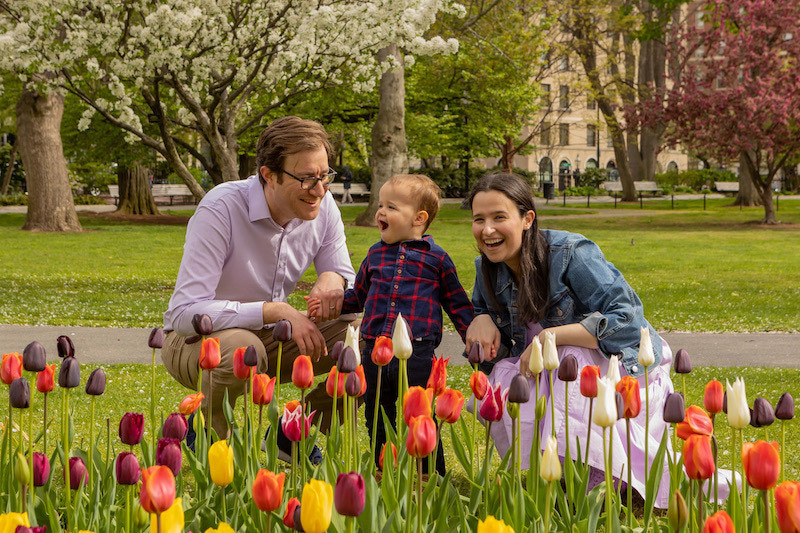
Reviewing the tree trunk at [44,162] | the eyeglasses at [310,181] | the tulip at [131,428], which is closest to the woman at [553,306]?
the eyeglasses at [310,181]

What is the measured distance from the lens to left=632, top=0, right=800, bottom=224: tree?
23016mm

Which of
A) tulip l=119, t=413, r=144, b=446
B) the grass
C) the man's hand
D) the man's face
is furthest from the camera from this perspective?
the grass

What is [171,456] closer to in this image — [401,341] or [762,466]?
[401,341]

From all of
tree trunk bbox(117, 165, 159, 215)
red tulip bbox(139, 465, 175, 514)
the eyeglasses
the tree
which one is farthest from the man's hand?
tree trunk bbox(117, 165, 159, 215)

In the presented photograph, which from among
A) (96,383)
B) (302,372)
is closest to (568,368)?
(302,372)

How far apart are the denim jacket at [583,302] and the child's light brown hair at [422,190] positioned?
1.06ft

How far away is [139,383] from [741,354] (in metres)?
4.29

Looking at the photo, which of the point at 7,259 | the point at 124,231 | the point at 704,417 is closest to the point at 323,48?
the point at 7,259

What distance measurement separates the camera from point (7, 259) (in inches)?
616

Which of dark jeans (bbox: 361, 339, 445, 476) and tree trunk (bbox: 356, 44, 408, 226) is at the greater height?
tree trunk (bbox: 356, 44, 408, 226)

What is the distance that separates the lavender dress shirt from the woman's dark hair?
0.96m

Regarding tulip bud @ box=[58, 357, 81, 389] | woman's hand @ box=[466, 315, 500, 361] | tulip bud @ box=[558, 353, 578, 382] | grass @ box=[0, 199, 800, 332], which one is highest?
tulip bud @ box=[58, 357, 81, 389]

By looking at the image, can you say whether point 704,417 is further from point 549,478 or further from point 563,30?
point 563,30

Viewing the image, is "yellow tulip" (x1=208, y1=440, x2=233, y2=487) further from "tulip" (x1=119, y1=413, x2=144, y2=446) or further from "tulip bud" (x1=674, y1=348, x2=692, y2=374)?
"tulip bud" (x1=674, y1=348, x2=692, y2=374)
